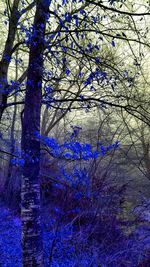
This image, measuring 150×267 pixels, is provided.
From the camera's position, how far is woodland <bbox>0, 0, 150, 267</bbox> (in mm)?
3053

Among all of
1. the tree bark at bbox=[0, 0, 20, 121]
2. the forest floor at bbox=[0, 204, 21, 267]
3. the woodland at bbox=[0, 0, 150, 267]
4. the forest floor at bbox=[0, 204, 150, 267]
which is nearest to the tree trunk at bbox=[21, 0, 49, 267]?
the woodland at bbox=[0, 0, 150, 267]

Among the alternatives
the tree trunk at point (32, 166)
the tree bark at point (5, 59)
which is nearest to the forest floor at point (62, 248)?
the tree trunk at point (32, 166)

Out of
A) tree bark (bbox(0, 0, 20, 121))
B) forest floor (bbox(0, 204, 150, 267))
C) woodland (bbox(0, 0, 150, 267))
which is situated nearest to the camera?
woodland (bbox(0, 0, 150, 267))

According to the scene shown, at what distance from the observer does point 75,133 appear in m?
3.63

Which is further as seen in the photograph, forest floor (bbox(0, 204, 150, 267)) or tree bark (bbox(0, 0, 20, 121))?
forest floor (bbox(0, 204, 150, 267))

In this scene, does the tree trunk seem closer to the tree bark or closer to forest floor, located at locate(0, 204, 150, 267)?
the tree bark

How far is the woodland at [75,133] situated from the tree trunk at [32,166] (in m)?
0.01

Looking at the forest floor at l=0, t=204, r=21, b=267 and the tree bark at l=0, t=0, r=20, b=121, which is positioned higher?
the tree bark at l=0, t=0, r=20, b=121

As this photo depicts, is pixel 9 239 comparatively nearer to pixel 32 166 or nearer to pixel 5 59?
pixel 32 166

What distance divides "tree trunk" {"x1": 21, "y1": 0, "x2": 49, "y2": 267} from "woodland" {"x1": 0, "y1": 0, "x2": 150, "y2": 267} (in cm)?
1

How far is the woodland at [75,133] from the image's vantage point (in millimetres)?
3053

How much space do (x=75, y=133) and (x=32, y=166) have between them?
0.84 meters

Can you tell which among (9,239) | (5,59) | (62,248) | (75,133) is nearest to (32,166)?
(75,133)

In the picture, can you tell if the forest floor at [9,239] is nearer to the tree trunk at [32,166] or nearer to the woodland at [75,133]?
the woodland at [75,133]
